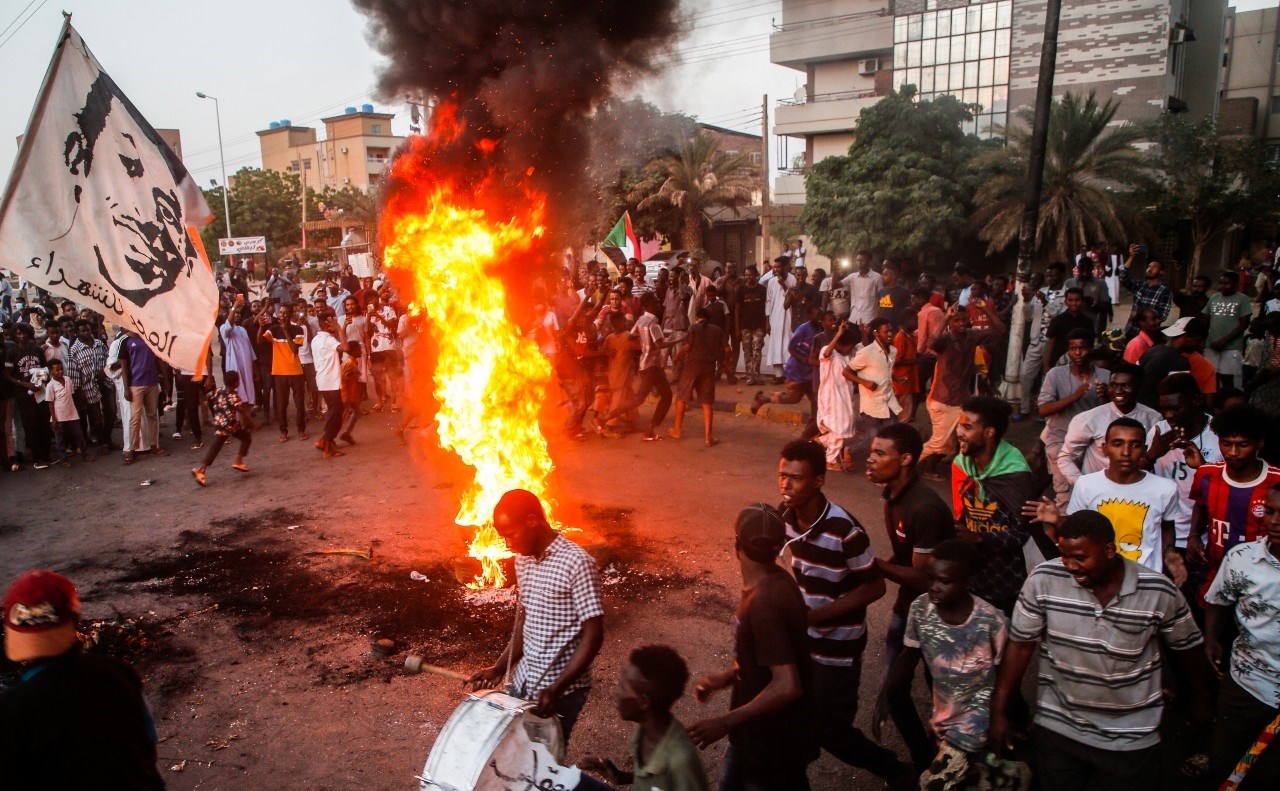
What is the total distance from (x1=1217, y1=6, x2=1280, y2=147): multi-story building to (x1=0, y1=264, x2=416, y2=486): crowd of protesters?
1667 inches

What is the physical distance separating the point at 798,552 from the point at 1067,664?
1.11m

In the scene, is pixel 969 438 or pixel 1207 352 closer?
pixel 969 438

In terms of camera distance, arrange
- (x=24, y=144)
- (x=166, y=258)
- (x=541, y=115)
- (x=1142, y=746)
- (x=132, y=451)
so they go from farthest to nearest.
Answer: (x=132, y=451), (x=541, y=115), (x=166, y=258), (x=24, y=144), (x=1142, y=746)

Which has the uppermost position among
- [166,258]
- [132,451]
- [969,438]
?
[166,258]

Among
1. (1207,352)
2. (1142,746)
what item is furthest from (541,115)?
→ (1207,352)

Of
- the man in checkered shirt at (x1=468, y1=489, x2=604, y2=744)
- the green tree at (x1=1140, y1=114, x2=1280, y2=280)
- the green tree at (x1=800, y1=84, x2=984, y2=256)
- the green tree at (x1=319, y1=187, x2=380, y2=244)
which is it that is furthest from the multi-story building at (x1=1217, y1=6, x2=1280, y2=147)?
the man in checkered shirt at (x1=468, y1=489, x2=604, y2=744)

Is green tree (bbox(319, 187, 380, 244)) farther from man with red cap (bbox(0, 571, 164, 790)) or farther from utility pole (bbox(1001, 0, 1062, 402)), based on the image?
man with red cap (bbox(0, 571, 164, 790))

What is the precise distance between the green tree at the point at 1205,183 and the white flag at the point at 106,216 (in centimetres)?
3060

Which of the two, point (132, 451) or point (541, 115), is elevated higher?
point (541, 115)

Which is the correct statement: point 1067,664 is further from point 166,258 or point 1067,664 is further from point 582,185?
point 582,185

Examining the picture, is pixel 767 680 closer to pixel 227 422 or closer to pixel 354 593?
pixel 354 593

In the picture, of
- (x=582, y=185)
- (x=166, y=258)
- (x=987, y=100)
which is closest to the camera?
(x=166, y=258)

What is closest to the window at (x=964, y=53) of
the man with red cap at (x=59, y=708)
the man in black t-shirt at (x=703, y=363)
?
the man in black t-shirt at (x=703, y=363)

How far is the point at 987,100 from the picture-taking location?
38.0 metres
